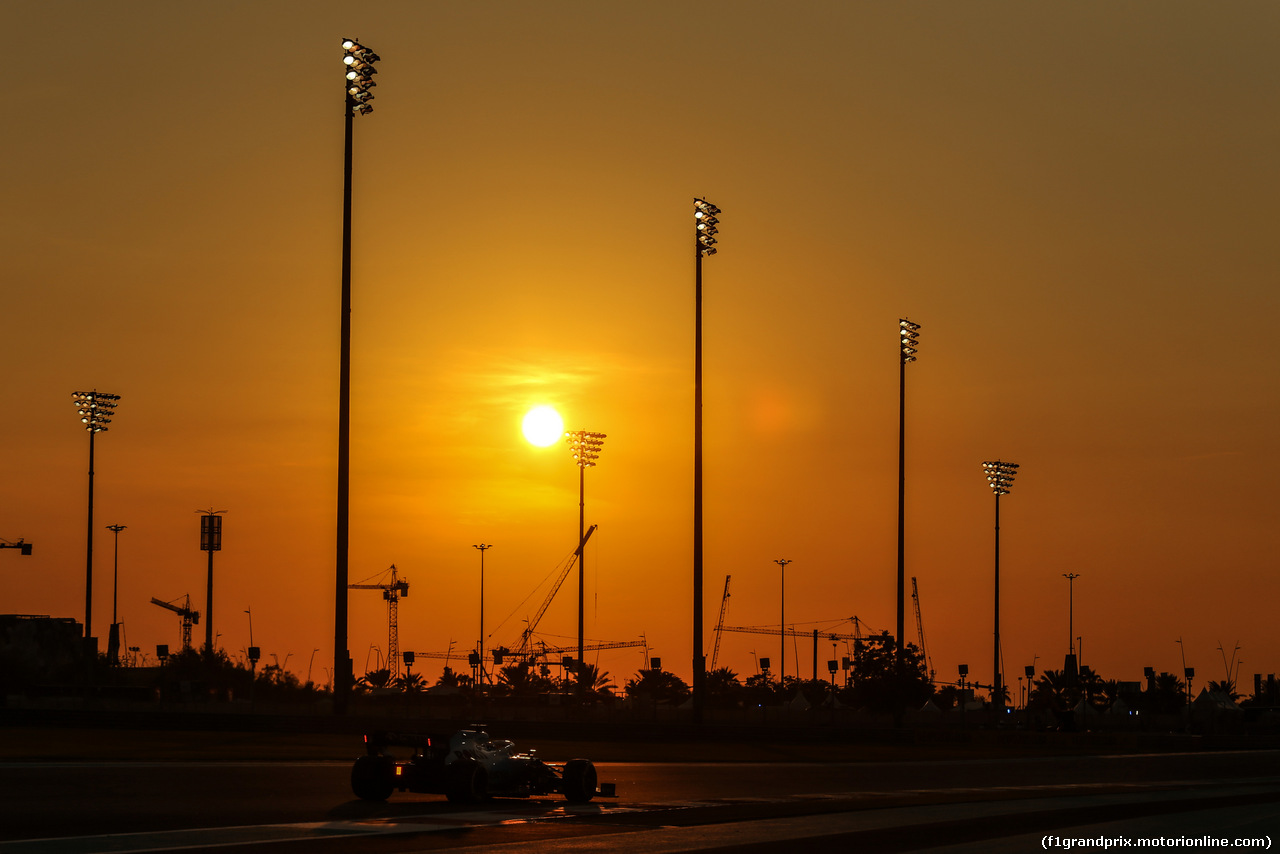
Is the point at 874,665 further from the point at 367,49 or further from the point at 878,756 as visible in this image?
the point at 367,49

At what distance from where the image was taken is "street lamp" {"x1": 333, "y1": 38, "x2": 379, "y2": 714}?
1751 inches

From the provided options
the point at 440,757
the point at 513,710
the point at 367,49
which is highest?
the point at 367,49

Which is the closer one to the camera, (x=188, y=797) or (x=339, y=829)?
(x=339, y=829)

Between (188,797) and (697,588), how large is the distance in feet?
113

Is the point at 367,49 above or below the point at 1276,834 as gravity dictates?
above

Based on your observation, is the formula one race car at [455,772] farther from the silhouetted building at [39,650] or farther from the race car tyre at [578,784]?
the silhouetted building at [39,650]

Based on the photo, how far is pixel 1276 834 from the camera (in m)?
24.9

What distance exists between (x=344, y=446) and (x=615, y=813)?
22089mm

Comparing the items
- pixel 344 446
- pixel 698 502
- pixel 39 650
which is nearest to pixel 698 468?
pixel 698 502

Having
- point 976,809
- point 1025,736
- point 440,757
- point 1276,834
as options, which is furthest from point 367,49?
point 1025,736

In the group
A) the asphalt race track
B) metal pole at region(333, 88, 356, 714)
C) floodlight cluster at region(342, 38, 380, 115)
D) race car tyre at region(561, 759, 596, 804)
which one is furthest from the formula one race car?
floodlight cluster at region(342, 38, 380, 115)

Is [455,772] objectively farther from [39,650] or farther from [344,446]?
[39,650]

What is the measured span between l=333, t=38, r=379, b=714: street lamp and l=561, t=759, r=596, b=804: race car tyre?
16777 mm

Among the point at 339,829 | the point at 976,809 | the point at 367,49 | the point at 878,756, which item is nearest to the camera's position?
the point at 339,829
